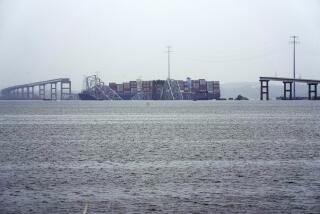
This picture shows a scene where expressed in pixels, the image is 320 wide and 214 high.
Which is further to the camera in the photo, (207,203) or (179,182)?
(179,182)

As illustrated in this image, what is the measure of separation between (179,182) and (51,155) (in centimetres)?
1362

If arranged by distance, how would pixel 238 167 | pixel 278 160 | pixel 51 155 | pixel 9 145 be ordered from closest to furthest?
1. pixel 238 167
2. pixel 278 160
3. pixel 51 155
4. pixel 9 145

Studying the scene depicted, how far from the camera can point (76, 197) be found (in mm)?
17297

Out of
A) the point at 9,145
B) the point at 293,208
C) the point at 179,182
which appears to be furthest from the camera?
the point at 9,145

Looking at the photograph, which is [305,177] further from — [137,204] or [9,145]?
[9,145]

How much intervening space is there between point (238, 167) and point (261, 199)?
334 inches

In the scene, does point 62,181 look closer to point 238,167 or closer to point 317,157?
point 238,167

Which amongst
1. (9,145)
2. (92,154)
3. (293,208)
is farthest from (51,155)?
(293,208)

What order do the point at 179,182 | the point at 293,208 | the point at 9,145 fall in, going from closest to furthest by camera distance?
the point at 293,208 → the point at 179,182 → the point at 9,145

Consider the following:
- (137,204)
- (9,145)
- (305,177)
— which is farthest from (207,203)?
(9,145)

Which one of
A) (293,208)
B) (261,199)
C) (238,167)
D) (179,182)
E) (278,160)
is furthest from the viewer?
(278,160)

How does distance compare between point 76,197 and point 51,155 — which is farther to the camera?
point 51,155

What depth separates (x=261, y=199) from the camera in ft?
55.1

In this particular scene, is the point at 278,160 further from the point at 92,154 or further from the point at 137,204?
the point at 137,204
